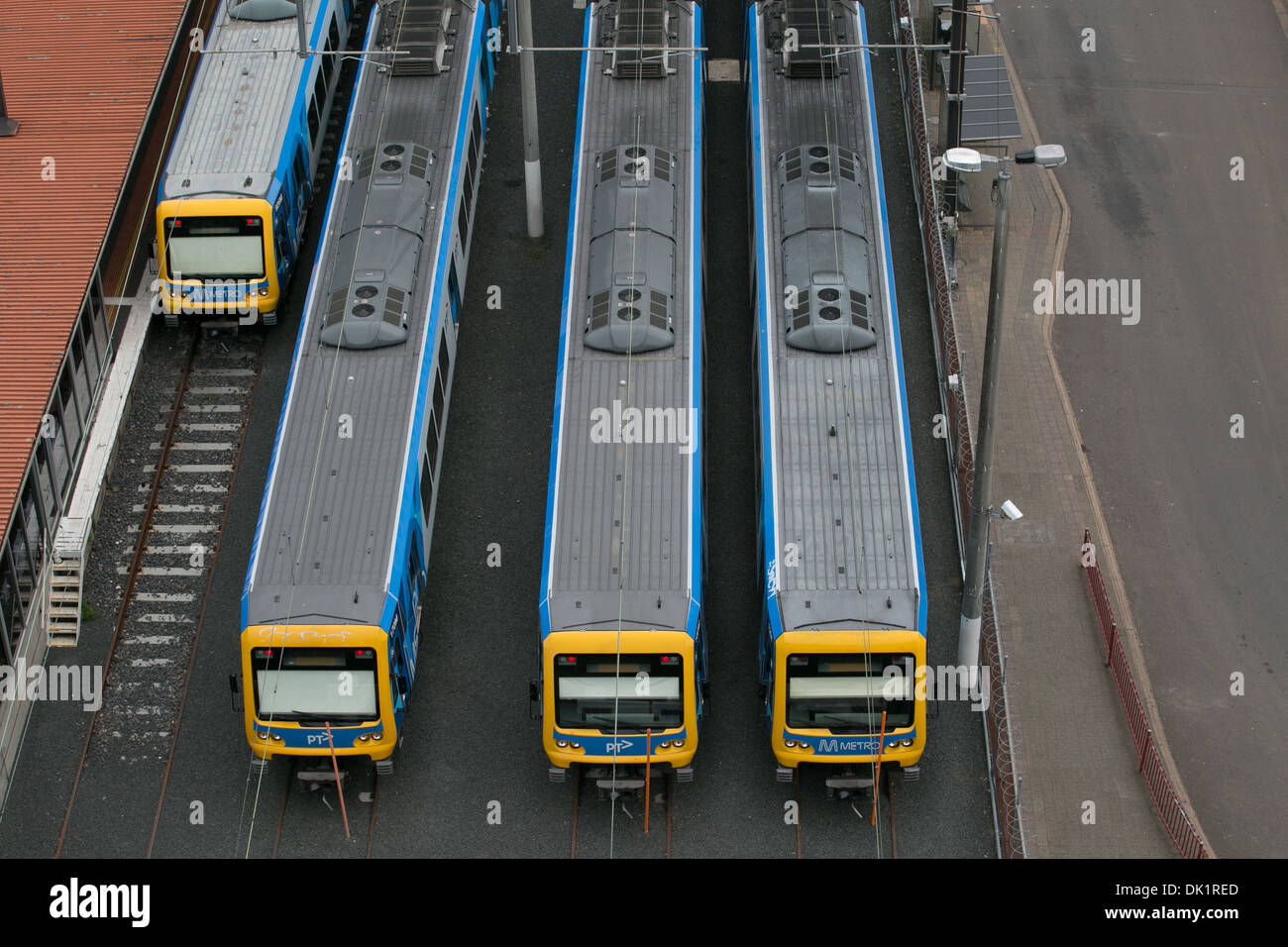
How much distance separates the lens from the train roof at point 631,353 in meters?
32.9

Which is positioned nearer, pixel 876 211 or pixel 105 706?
pixel 105 706

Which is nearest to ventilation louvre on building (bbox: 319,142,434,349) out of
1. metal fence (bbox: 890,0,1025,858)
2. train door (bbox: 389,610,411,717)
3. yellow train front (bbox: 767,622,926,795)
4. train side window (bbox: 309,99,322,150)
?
train side window (bbox: 309,99,322,150)

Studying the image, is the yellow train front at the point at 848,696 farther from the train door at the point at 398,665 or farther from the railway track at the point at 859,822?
the train door at the point at 398,665

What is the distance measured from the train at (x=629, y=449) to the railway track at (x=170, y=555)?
6.58 metres

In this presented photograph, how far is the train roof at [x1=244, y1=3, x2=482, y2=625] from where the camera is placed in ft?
108

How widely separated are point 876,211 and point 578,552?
10.7 m

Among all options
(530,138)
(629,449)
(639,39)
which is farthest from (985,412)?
(639,39)

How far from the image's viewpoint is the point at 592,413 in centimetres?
3553

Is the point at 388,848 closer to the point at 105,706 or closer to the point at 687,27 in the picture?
the point at 105,706

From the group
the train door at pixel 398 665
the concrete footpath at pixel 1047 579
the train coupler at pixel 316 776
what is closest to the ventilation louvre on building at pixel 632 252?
the train door at pixel 398 665

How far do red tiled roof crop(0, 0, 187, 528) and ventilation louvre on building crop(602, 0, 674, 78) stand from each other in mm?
9791

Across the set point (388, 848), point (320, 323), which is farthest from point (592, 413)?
point (388, 848)

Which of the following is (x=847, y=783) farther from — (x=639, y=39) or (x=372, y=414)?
(x=639, y=39)

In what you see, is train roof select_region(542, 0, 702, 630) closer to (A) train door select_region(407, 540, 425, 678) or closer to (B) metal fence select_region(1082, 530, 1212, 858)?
(A) train door select_region(407, 540, 425, 678)
